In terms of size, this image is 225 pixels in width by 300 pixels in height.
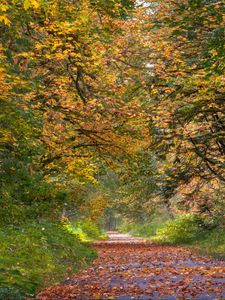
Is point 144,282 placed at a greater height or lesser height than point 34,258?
lesser

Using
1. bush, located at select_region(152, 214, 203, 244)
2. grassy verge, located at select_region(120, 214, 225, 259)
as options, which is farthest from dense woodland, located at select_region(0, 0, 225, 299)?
bush, located at select_region(152, 214, 203, 244)

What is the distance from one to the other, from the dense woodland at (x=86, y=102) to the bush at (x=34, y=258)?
0.14 ft

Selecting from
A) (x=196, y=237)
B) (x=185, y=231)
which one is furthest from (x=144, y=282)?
(x=185, y=231)

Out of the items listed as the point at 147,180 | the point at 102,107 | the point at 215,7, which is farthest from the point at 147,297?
the point at 147,180

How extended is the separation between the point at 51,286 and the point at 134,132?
8.57 m

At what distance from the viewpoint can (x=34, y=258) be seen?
11523 mm

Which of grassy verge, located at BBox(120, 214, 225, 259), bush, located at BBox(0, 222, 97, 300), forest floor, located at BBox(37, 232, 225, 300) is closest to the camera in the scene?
bush, located at BBox(0, 222, 97, 300)

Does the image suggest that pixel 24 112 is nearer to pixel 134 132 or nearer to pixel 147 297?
pixel 147 297

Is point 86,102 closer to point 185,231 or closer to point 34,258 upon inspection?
point 34,258

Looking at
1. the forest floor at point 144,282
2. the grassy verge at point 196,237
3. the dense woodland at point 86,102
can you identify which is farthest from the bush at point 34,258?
the grassy verge at point 196,237

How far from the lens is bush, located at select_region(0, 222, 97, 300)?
904 centimetres

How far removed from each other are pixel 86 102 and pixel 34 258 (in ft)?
21.6

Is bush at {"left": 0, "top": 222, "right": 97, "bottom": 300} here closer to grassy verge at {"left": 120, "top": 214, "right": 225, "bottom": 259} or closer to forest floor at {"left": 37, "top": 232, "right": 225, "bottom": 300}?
forest floor at {"left": 37, "top": 232, "right": 225, "bottom": 300}

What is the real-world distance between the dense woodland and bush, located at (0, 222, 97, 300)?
0.04 meters
